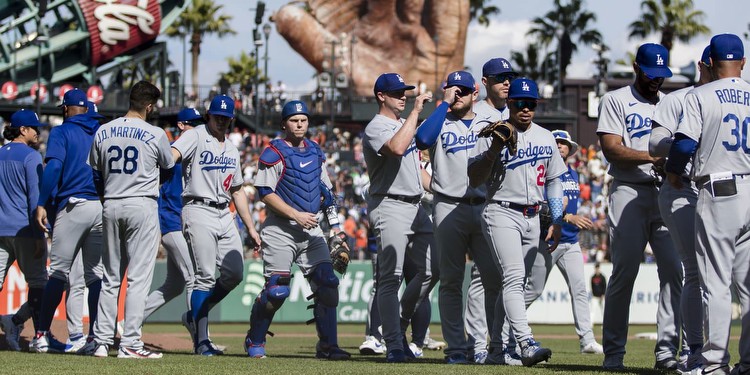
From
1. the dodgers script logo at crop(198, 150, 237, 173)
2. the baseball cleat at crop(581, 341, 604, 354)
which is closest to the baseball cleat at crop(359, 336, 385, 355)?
the dodgers script logo at crop(198, 150, 237, 173)

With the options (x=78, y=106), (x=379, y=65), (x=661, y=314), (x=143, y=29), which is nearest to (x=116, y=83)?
(x=143, y=29)

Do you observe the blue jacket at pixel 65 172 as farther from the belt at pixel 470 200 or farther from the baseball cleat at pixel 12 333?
the belt at pixel 470 200

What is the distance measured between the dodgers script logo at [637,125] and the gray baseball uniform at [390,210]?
1.94m

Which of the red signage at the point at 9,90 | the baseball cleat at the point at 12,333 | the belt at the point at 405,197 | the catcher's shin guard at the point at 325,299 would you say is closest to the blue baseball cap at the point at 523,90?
the belt at the point at 405,197

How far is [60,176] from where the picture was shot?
36.0ft

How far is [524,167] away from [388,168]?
1.27 m

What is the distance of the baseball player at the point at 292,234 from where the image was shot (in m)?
10.7

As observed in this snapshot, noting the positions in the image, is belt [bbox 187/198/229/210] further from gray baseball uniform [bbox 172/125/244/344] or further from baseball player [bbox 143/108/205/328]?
baseball player [bbox 143/108/205/328]

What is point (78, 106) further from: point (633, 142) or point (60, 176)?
point (633, 142)

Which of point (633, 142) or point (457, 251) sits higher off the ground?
point (633, 142)

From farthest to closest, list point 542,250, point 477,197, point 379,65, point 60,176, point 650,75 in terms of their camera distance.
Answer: point 379,65, point 542,250, point 60,176, point 477,197, point 650,75

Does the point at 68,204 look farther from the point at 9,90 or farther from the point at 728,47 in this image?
the point at 9,90

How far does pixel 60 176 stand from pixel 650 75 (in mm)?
5299

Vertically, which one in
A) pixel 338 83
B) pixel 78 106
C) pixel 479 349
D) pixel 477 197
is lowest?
pixel 479 349
